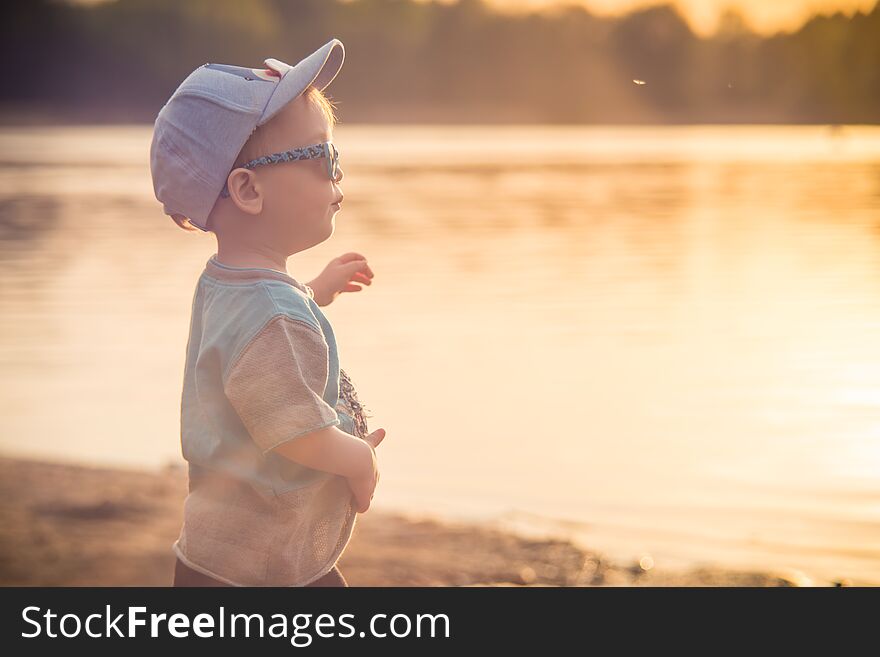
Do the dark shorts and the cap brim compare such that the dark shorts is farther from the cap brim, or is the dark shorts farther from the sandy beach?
the sandy beach

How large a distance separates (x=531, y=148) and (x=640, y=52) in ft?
25.7

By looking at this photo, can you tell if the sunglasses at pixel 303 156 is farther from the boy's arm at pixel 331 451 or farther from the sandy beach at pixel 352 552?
the sandy beach at pixel 352 552

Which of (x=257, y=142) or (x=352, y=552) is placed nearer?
(x=257, y=142)

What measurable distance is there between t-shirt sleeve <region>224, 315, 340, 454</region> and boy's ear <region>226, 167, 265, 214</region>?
0.24 metres

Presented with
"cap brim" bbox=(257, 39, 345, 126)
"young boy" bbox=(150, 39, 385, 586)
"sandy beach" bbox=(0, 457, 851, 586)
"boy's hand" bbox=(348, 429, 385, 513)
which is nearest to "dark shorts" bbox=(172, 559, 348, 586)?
"young boy" bbox=(150, 39, 385, 586)

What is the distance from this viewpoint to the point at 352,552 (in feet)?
23.8

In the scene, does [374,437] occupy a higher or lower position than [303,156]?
lower

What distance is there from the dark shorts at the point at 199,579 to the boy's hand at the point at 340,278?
0.59 metres

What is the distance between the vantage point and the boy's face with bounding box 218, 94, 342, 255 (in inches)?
96.3

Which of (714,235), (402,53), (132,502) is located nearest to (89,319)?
(132,502)

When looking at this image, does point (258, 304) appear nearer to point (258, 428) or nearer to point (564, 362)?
point (258, 428)

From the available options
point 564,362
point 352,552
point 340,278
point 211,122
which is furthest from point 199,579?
point 564,362

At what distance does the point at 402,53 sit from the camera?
70562 mm

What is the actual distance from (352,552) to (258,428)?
5027 millimetres
